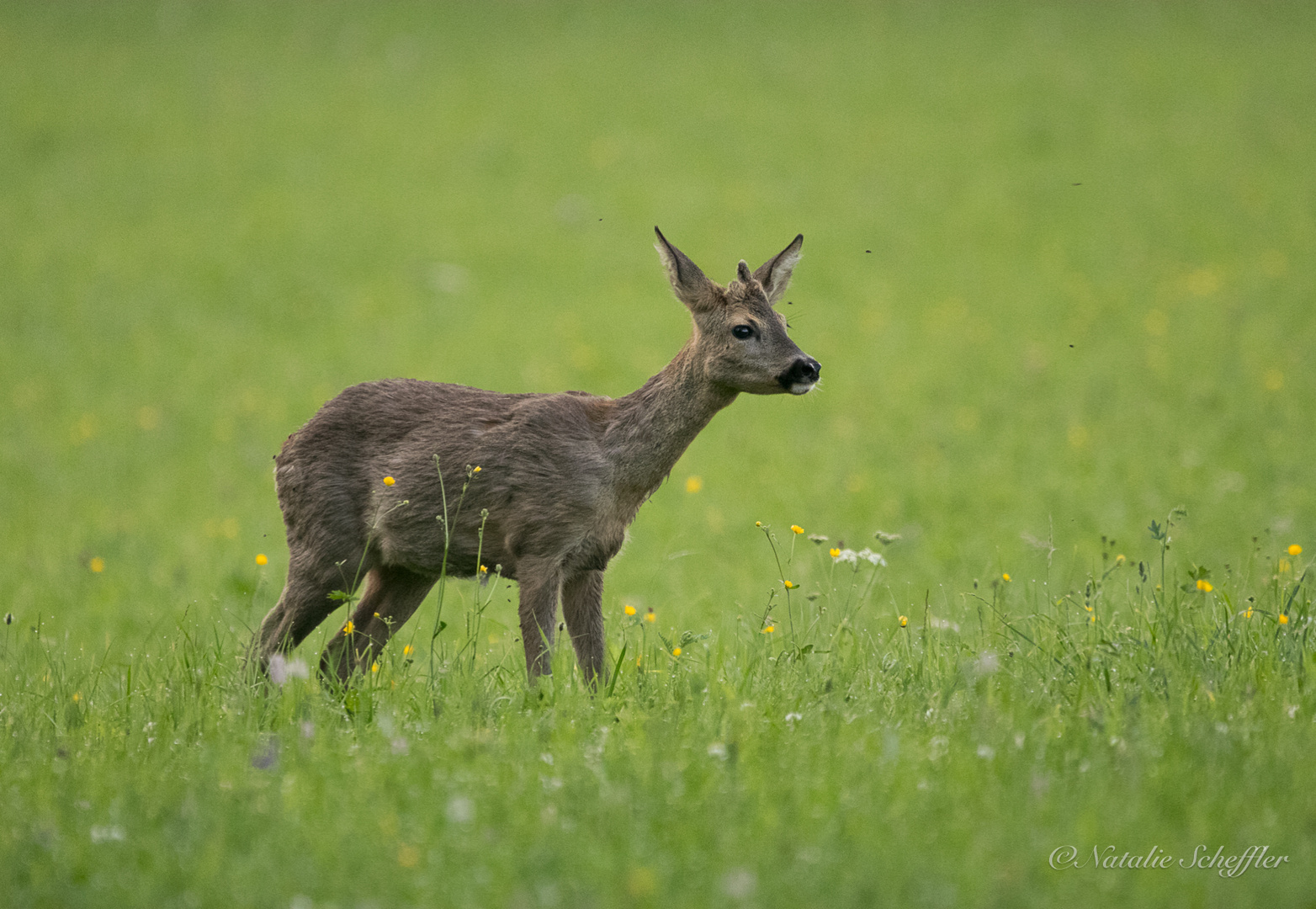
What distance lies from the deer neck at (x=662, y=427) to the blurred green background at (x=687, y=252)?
6.08 feet

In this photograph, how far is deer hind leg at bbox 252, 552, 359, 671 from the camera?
18.2ft

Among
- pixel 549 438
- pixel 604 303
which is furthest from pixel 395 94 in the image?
pixel 549 438

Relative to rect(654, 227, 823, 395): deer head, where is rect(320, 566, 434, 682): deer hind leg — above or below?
below

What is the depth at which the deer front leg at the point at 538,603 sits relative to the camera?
16.5ft

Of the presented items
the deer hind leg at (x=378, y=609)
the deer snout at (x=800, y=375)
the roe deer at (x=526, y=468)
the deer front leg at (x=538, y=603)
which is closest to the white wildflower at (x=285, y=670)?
the roe deer at (x=526, y=468)

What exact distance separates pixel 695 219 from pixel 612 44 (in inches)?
322

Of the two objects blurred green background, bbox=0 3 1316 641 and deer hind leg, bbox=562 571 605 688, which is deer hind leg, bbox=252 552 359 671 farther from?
deer hind leg, bbox=562 571 605 688

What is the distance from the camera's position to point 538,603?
5.14 metres

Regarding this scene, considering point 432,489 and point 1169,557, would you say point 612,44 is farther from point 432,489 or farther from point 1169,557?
point 432,489

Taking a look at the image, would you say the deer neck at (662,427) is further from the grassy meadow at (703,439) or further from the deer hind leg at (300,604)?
the deer hind leg at (300,604)

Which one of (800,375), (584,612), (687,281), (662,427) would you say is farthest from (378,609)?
(800,375)

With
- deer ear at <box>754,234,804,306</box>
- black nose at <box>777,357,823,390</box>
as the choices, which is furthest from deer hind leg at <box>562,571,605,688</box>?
deer ear at <box>754,234,804,306</box>

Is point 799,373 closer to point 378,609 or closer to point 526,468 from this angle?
point 526,468

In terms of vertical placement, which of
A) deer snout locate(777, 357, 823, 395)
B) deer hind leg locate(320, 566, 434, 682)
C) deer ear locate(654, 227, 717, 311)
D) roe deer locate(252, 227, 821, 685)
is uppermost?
deer ear locate(654, 227, 717, 311)
